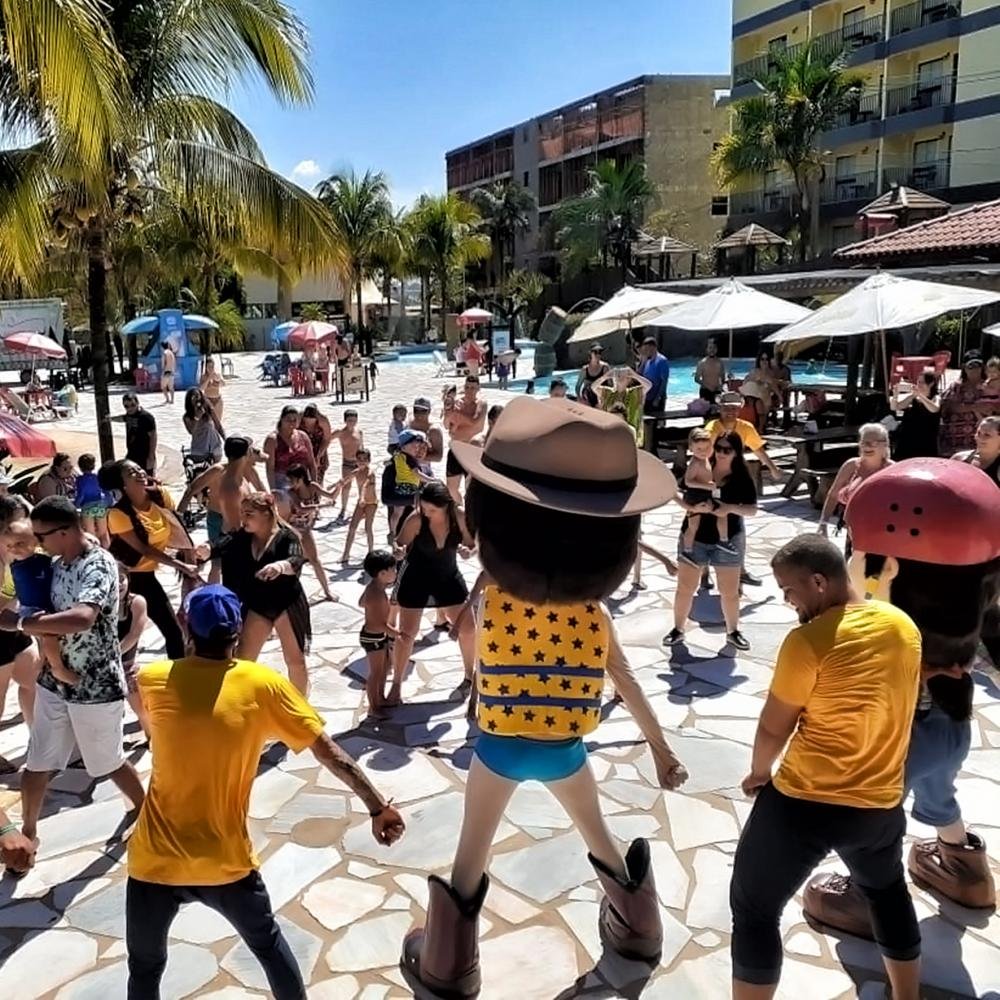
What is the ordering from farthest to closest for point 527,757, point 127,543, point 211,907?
point 127,543
point 527,757
point 211,907

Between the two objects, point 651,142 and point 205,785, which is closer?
point 205,785

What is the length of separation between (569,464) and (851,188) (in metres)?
40.9

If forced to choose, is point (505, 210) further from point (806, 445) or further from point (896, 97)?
point (806, 445)

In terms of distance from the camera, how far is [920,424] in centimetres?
913

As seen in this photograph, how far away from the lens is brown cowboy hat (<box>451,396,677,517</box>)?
2.75 meters

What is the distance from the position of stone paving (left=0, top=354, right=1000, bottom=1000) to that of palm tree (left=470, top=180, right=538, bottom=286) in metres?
57.5

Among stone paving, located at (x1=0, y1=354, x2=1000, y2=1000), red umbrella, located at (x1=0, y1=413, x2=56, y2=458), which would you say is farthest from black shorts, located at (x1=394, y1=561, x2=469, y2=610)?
red umbrella, located at (x1=0, y1=413, x2=56, y2=458)

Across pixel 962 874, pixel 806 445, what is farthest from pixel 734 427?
pixel 806 445

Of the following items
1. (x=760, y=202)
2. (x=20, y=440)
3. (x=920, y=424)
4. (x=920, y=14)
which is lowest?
(x=920, y=424)

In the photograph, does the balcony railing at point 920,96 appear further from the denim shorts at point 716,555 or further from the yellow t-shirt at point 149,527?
the yellow t-shirt at point 149,527

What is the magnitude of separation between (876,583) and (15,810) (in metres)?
3.95

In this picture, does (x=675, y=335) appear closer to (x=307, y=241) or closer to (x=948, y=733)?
(x=307, y=241)

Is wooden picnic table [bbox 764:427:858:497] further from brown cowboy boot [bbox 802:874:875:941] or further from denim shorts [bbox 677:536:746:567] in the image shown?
brown cowboy boot [bbox 802:874:875:941]

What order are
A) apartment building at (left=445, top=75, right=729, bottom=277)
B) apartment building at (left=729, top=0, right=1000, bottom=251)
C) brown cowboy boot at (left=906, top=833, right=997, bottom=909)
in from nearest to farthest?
brown cowboy boot at (left=906, top=833, right=997, bottom=909) < apartment building at (left=729, top=0, right=1000, bottom=251) < apartment building at (left=445, top=75, right=729, bottom=277)
